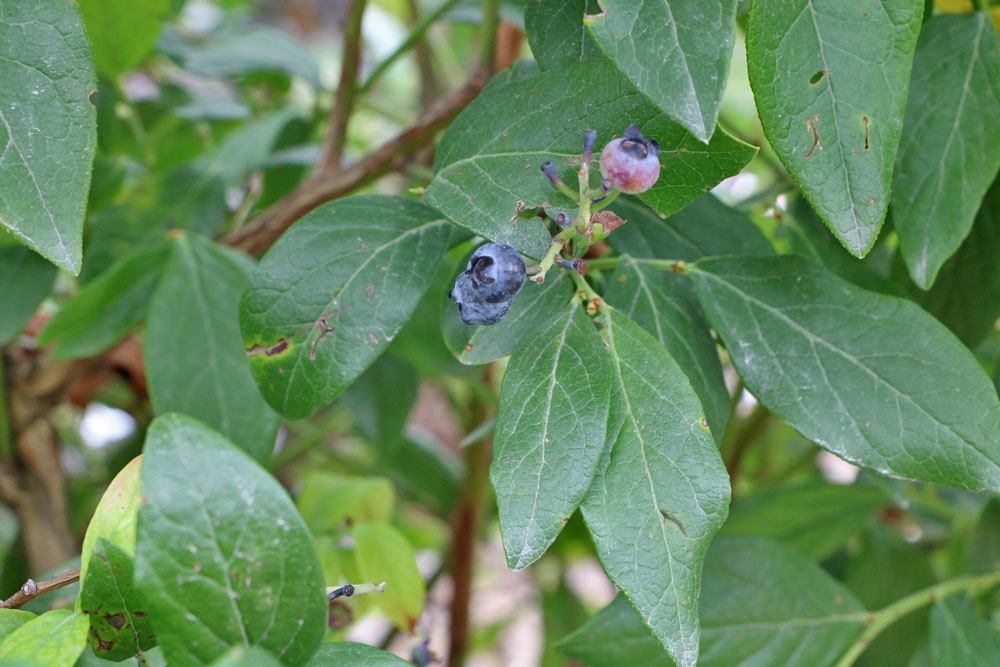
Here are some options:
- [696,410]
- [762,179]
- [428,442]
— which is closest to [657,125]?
[696,410]

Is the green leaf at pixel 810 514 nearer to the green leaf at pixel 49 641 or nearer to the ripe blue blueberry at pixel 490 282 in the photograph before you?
the ripe blue blueberry at pixel 490 282

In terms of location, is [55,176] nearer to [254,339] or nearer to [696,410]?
[254,339]

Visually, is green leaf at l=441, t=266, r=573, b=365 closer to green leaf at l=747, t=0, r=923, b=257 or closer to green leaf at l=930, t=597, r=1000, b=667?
green leaf at l=747, t=0, r=923, b=257

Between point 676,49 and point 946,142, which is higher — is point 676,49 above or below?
above

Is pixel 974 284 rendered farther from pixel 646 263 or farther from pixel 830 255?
pixel 646 263

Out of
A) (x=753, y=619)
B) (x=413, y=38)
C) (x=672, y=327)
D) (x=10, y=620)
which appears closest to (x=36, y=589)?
(x=10, y=620)
